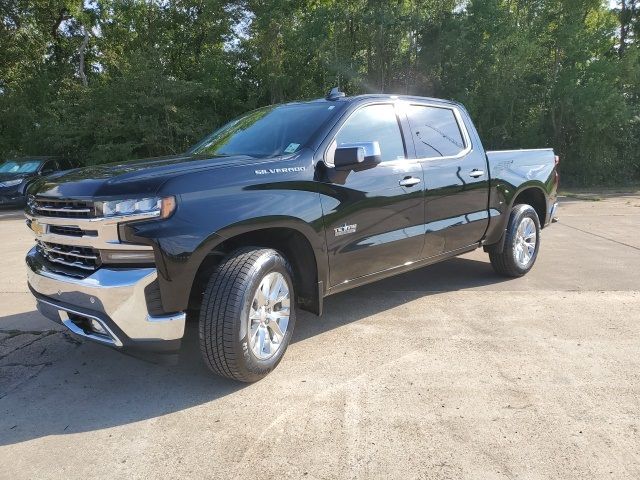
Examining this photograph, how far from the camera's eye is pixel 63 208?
3.19m

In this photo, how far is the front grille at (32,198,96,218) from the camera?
9.92 ft

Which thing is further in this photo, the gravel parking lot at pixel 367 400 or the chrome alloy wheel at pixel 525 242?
the chrome alloy wheel at pixel 525 242

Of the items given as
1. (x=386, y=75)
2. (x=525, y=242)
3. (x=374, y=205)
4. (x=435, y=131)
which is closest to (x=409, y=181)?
(x=374, y=205)

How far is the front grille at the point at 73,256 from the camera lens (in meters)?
3.08

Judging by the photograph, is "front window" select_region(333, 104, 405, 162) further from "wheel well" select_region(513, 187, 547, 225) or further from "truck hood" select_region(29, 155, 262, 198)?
"wheel well" select_region(513, 187, 547, 225)

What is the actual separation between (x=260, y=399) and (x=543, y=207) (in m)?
4.37

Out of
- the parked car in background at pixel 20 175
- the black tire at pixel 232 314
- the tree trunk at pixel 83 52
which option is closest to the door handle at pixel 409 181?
the black tire at pixel 232 314

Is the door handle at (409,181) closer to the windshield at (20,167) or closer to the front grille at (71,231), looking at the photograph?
the front grille at (71,231)

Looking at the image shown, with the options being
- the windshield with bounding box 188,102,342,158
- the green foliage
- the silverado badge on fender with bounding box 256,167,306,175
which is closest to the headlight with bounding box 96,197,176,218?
the silverado badge on fender with bounding box 256,167,306,175

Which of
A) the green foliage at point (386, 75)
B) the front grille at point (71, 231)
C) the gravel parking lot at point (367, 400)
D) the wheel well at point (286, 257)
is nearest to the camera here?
the gravel parking lot at point (367, 400)

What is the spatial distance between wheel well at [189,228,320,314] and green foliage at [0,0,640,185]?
14.8 meters

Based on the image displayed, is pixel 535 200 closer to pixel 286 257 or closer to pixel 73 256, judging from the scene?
pixel 286 257

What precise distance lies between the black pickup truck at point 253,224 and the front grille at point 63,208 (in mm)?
13

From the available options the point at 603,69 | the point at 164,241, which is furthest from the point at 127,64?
the point at 164,241
